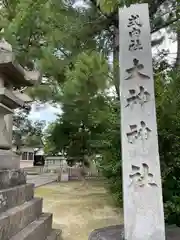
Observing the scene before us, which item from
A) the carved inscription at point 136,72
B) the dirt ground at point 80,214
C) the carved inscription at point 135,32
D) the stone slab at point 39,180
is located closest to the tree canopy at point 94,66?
the carved inscription at point 135,32

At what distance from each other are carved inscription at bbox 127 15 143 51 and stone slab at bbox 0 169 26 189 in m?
1.90

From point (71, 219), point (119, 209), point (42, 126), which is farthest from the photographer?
point (42, 126)

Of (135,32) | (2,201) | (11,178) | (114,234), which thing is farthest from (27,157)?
(135,32)

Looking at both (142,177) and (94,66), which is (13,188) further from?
(94,66)

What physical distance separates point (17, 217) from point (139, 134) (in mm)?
1540

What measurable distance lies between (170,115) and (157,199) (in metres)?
1.74

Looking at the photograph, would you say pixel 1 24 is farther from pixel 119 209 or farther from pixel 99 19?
pixel 119 209

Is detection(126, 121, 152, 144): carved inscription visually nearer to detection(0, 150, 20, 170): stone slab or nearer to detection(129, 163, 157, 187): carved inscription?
detection(129, 163, 157, 187): carved inscription

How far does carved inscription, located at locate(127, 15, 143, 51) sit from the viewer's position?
2.52 meters

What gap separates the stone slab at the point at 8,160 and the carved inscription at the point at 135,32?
184 cm

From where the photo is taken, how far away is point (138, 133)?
2.30 metres

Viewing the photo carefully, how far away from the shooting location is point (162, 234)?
208 cm

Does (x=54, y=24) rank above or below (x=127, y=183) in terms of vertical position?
above

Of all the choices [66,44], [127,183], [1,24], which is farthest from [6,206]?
[1,24]
